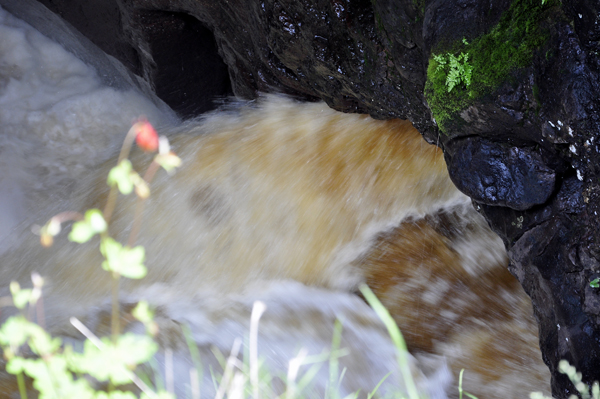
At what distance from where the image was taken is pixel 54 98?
479 centimetres

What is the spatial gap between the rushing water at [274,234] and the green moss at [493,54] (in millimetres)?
1394

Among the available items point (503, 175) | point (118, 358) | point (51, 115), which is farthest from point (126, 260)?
point (51, 115)

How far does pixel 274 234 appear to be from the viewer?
3648 millimetres

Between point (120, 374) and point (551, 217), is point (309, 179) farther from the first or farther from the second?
point (120, 374)

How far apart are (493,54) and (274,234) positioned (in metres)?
2.19

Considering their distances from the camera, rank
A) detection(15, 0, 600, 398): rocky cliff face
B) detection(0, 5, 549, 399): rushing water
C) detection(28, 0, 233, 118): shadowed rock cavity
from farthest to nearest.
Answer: detection(28, 0, 233, 118): shadowed rock cavity, detection(0, 5, 549, 399): rushing water, detection(15, 0, 600, 398): rocky cliff face

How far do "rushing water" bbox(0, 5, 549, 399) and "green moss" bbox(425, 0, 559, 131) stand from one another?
1.39m

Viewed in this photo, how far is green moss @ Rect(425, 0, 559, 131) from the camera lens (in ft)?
5.75

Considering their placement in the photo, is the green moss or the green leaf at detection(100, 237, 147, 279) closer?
the green leaf at detection(100, 237, 147, 279)

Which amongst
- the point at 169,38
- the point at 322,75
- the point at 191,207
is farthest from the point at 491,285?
the point at 169,38

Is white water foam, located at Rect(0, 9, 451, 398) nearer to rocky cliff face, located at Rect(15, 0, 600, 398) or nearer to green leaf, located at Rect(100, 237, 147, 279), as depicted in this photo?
rocky cliff face, located at Rect(15, 0, 600, 398)

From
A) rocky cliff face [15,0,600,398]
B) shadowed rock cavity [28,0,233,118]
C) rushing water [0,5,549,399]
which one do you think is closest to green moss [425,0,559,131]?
rocky cliff face [15,0,600,398]

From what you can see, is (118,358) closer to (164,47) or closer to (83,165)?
(164,47)

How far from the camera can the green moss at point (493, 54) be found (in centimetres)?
175
